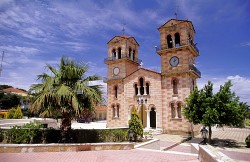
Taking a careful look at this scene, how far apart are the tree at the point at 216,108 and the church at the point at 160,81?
481cm

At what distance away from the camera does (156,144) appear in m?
16.1

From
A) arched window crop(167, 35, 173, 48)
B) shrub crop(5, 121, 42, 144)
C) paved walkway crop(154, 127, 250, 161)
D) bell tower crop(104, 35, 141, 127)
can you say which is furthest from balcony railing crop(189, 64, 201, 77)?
shrub crop(5, 121, 42, 144)

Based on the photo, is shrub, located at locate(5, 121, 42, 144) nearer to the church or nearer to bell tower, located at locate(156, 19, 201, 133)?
the church

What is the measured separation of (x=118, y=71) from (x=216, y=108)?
57.0ft

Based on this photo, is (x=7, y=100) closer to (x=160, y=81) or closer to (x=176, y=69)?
(x=160, y=81)

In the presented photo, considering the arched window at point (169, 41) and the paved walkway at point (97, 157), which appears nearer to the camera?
the paved walkway at point (97, 157)

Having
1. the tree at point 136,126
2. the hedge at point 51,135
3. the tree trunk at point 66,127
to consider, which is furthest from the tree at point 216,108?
the tree trunk at point 66,127

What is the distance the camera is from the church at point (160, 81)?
28516 mm

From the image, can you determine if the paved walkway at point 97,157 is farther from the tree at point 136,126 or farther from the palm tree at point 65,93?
the tree at point 136,126

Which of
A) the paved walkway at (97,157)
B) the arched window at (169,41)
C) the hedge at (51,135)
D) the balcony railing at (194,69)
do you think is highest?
the arched window at (169,41)

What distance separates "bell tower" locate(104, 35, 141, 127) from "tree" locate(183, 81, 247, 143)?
13.0m

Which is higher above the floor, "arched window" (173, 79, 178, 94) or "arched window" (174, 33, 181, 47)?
"arched window" (174, 33, 181, 47)

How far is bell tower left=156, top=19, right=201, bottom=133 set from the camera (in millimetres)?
28203

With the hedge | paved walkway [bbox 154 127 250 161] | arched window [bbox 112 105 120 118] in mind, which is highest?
arched window [bbox 112 105 120 118]
